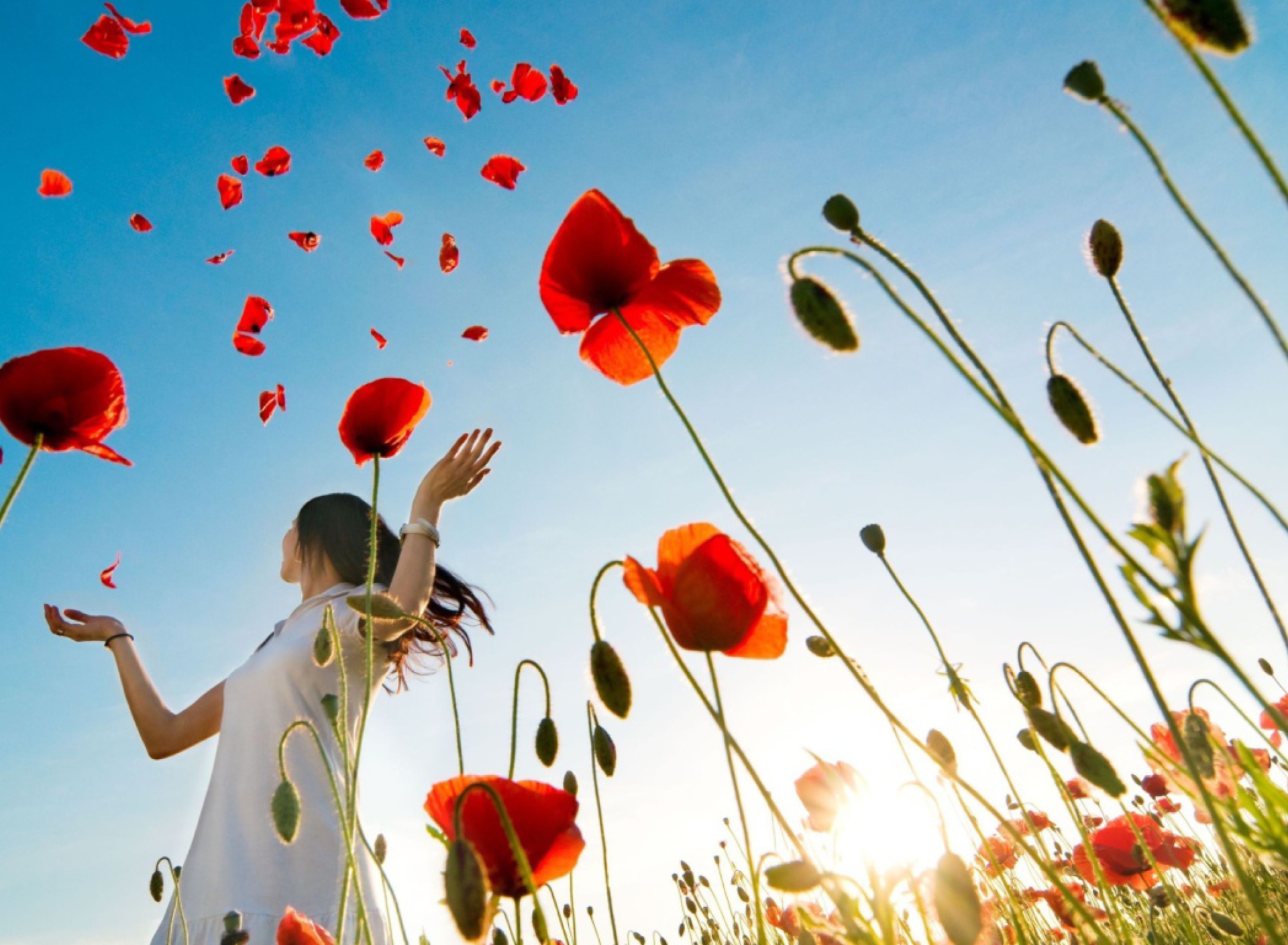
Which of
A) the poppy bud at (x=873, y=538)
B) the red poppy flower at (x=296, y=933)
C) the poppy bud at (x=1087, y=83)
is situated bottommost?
the red poppy flower at (x=296, y=933)

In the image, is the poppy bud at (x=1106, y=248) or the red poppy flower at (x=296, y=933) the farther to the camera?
the red poppy flower at (x=296, y=933)

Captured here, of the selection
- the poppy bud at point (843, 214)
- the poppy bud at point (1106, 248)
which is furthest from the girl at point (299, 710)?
the poppy bud at point (1106, 248)

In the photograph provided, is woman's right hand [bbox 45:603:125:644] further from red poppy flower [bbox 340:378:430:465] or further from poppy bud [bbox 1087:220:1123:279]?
poppy bud [bbox 1087:220:1123:279]

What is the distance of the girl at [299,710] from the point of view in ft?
10.0

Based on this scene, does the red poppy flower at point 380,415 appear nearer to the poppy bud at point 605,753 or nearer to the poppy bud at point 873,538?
the poppy bud at point 605,753

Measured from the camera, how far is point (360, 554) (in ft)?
13.5

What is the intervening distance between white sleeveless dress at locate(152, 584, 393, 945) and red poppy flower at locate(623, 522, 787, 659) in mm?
2205

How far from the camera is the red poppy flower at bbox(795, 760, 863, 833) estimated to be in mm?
1783

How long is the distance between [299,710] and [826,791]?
244 cm

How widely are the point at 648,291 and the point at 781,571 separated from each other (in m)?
0.84

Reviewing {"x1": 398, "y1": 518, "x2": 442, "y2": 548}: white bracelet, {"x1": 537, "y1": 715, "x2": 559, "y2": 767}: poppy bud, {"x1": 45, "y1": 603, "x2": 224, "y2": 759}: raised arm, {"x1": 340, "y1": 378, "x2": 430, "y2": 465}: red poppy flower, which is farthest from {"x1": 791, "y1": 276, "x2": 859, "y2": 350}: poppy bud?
{"x1": 45, "y1": 603, "x2": 224, "y2": 759}: raised arm

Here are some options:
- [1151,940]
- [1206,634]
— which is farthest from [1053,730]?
[1151,940]

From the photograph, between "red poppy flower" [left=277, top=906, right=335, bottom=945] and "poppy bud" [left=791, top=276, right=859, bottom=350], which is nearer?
"poppy bud" [left=791, top=276, right=859, bottom=350]

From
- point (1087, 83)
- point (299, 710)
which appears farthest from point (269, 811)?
point (1087, 83)
